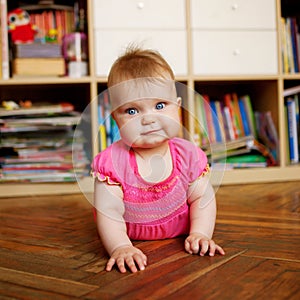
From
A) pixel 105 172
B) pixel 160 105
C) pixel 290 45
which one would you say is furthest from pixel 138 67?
pixel 290 45

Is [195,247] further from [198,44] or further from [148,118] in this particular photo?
[198,44]

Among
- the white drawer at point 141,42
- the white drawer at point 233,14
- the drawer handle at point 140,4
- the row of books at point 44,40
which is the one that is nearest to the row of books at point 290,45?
the white drawer at point 233,14

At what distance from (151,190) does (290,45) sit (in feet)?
4.02

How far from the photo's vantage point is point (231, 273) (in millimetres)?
689

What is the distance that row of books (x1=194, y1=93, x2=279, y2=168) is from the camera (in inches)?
68.8

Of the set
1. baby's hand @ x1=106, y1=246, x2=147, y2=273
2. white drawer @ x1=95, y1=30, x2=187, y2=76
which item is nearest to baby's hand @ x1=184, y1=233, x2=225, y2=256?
baby's hand @ x1=106, y1=246, x2=147, y2=273

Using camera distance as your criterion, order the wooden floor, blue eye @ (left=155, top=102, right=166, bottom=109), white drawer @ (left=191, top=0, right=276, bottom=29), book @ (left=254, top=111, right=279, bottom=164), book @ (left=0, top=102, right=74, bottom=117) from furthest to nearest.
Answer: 1. book @ (left=254, top=111, right=279, bottom=164)
2. white drawer @ (left=191, top=0, right=276, bottom=29)
3. book @ (left=0, top=102, right=74, bottom=117)
4. blue eye @ (left=155, top=102, right=166, bottom=109)
5. the wooden floor

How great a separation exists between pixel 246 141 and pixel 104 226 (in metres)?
1.06

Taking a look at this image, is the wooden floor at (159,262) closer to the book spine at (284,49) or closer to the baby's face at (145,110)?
the baby's face at (145,110)

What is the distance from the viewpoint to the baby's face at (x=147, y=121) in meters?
0.82

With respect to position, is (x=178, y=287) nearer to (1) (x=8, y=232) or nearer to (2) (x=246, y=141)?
(1) (x=8, y=232)

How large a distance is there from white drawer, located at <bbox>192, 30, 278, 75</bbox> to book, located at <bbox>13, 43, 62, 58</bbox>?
0.49 m

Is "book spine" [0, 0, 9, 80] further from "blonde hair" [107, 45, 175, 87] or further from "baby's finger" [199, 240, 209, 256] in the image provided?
"baby's finger" [199, 240, 209, 256]

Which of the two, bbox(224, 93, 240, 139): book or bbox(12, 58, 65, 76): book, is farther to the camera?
bbox(224, 93, 240, 139): book
